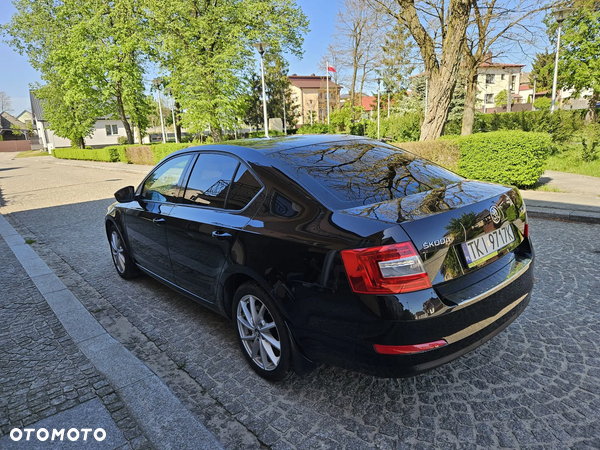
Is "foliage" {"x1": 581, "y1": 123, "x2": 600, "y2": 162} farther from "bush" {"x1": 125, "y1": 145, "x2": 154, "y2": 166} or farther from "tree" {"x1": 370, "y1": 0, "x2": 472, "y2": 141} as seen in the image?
"bush" {"x1": 125, "y1": 145, "x2": 154, "y2": 166}

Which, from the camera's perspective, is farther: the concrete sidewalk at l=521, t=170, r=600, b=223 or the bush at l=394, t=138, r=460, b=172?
the bush at l=394, t=138, r=460, b=172

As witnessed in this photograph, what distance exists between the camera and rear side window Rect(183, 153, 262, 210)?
2859 mm

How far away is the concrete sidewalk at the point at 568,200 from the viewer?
261 inches

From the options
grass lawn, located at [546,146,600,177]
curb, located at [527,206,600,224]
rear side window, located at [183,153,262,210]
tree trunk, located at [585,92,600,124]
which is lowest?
curb, located at [527,206,600,224]

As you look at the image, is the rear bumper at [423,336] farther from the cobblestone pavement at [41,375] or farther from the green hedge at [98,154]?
the green hedge at [98,154]

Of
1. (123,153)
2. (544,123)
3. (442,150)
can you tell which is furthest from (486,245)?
(123,153)

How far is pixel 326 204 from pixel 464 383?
1508 millimetres

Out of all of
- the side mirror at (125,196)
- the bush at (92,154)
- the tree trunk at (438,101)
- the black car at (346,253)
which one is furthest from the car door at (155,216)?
the bush at (92,154)

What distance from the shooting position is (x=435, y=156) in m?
10.2

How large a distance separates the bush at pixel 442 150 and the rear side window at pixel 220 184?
7.28 meters

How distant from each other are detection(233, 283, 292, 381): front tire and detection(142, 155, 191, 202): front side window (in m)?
1.41

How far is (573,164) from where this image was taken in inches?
495

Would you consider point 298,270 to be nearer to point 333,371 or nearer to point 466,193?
point 333,371

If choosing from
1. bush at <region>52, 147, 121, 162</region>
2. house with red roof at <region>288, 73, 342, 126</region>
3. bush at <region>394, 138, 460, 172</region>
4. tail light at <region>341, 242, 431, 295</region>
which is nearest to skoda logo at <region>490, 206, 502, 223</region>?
tail light at <region>341, 242, 431, 295</region>
